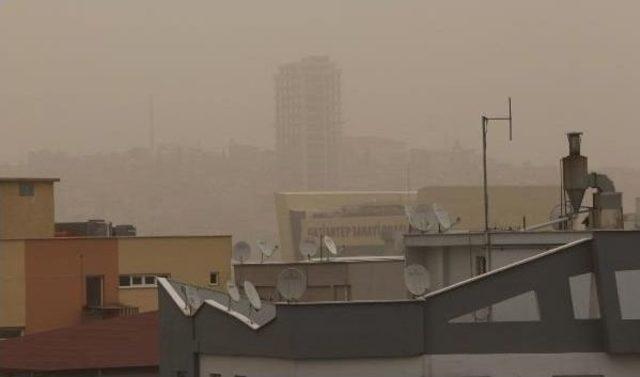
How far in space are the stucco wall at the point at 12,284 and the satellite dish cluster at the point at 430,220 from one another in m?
33.6

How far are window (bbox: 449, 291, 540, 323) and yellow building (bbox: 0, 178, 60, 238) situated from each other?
45254mm

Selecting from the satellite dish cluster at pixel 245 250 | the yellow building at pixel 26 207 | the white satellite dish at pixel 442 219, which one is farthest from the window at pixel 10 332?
the white satellite dish at pixel 442 219

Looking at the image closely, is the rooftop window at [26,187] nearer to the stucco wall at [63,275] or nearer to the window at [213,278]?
the stucco wall at [63,275]

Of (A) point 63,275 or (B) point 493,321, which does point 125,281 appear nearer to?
(A) point 63,275

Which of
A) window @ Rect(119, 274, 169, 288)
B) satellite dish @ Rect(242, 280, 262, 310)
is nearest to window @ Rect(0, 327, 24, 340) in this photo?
window @ Rect(119, 274, 169, 288)

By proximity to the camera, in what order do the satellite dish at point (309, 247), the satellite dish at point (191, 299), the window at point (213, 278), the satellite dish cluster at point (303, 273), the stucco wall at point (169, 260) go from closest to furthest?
the satellite dish cluster at point (303, 273)
the satellite dish at point (191, 299)
the satellite dish at point (309, 247)
the stucco wall at point (169, 260)
the window at point (213, 278)

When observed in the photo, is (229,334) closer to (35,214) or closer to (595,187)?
(595,187)

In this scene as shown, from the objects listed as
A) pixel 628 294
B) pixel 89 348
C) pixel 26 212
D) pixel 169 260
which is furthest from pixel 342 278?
pixel 26 212

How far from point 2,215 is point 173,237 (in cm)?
729

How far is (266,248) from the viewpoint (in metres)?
51.5

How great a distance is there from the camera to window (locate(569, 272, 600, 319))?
31297mm

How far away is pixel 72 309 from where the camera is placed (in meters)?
70.2

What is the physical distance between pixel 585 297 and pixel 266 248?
2082cm

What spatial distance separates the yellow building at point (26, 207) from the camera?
75062 millimetres
